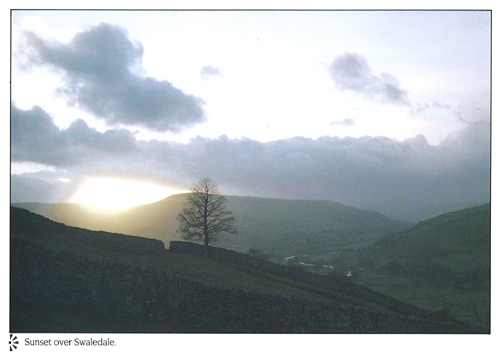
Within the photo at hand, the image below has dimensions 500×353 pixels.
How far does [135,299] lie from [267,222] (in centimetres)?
10213

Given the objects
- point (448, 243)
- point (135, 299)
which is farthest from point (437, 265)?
point (135, 299)

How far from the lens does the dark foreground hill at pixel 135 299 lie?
14023 mm

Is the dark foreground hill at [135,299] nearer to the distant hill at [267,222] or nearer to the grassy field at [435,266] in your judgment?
the grassy field at [435,266]

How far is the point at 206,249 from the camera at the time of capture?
2705cm

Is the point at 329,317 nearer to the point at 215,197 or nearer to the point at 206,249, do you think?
the point at 206,249

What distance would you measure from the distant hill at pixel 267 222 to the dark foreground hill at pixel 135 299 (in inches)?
1241

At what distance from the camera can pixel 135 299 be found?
591 inches

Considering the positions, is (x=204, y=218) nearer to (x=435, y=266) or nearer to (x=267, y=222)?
(x=435, y=266)

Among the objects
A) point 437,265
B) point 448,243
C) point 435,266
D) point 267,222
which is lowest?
point 435,266

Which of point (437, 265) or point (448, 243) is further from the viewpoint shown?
point (448, 243)

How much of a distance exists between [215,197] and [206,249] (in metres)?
6.60
